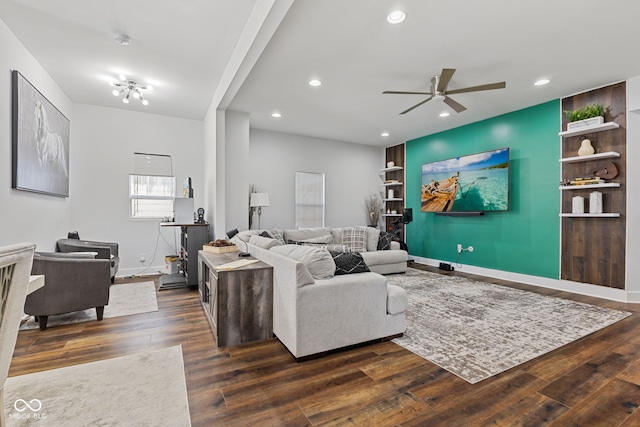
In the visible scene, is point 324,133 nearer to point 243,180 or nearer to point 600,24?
point 243,180

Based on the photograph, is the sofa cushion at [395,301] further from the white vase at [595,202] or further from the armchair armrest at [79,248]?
the armchair armrest at [79,248]

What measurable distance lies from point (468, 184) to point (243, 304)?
4.96 meters

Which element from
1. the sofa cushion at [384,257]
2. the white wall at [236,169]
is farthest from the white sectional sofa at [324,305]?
the sofa cushion at [384,257]

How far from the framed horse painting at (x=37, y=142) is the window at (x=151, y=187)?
3.51 ft

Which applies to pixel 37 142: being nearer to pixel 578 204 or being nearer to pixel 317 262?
pixel 317 262

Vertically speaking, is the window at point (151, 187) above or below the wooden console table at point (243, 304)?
above

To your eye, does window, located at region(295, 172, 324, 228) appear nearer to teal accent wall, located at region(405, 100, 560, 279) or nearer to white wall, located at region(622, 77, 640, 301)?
teal accent wall, located at region(405, 100, 560, 279)

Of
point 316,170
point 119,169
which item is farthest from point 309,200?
point 119,169

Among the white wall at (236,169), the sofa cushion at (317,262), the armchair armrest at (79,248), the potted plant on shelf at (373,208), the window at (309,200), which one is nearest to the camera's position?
the sofa cushion at (317,262)

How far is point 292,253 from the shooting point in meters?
2.70

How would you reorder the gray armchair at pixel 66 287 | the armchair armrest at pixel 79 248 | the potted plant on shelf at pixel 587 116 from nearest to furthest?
the gray armchair at pixel 66 287
the potted plant on shelf at pixel 587 116
the armchair armrest at pixel 79 248

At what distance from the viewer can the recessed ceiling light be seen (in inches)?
103

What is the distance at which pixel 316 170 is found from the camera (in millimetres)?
7172

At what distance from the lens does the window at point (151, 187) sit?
573 cm
